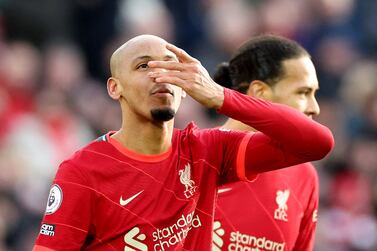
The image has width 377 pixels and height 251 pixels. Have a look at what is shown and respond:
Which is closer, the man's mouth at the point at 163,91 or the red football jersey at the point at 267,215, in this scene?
the man's mouth at the point at 163,91

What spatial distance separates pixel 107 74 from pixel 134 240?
8634 mm

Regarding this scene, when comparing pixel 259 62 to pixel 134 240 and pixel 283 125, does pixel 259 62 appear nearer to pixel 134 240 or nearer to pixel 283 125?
pixel 283 125

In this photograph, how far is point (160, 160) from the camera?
5.77 metres

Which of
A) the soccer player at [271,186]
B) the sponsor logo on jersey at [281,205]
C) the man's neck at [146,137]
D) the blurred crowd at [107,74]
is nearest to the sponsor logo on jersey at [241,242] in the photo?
the soccer player at [271,186]

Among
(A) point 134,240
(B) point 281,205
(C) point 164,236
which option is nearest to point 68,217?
(A) point 134,240

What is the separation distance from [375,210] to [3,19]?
527cm

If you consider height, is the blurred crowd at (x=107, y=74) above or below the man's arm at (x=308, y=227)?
above

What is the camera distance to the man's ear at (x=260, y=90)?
6.74m

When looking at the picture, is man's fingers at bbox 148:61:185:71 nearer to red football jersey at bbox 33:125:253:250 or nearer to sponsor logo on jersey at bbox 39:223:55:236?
red football jersey at bbox 33:125:253:250

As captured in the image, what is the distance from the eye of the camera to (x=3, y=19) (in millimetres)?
13898

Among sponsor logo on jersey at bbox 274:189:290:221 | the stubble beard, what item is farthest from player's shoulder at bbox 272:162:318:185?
the stubble beard

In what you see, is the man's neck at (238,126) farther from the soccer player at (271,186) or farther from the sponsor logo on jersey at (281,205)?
the sponsor logo on jersey at (281,205)

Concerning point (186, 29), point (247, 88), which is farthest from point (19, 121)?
point (247, 88)

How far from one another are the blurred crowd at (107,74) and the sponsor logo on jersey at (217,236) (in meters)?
4.17
